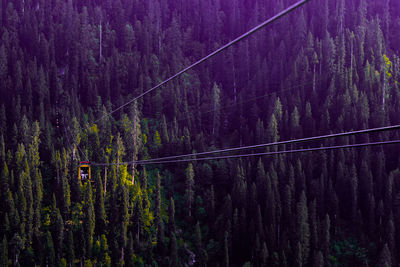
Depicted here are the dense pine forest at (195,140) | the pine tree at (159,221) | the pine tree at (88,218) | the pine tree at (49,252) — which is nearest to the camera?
the pine tree at (49,252)

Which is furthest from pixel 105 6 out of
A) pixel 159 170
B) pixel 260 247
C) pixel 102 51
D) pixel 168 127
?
pixel 260 247

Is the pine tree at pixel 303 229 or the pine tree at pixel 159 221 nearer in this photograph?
the pine tree at pixel 303 229

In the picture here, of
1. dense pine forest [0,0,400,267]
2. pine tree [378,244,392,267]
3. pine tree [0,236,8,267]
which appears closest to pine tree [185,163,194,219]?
dense pine forest [0,0,400,267]

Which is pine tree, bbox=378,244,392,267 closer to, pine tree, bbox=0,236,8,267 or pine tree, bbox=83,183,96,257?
pine tree, bbox=83,183,96,257

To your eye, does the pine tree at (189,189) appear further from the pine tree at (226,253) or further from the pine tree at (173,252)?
the pine tree at (226,253)

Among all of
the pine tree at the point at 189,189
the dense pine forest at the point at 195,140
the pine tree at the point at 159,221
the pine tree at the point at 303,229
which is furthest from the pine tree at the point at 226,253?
the pine tree at the point at 303,229

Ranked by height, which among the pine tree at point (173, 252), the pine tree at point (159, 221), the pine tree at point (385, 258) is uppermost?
the pine tree at point (159, 221)

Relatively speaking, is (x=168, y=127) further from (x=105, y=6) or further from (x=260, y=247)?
(x=105, y=6)

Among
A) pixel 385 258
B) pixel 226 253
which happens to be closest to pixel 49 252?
pixel 226 253

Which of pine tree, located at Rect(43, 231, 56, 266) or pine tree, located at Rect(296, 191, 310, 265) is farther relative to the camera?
pine tree, located at Rect(296, 191, 310, 265)
